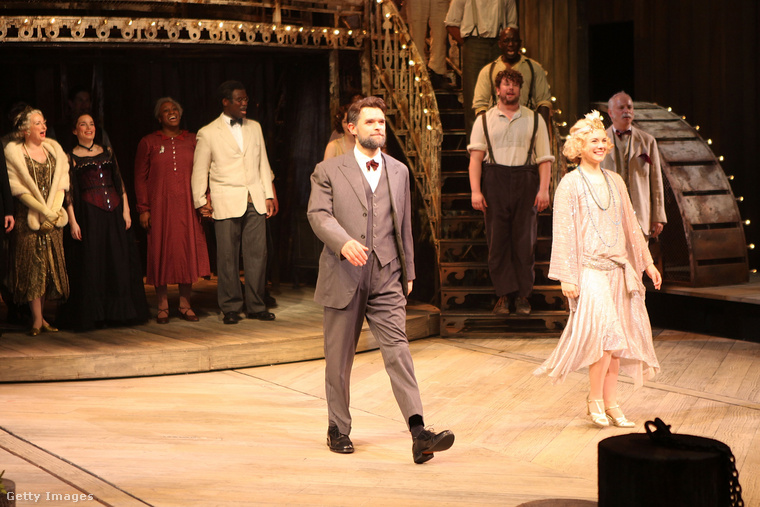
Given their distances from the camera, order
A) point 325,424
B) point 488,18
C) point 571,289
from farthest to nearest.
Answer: point 488,18, point 325,424, point 571,289

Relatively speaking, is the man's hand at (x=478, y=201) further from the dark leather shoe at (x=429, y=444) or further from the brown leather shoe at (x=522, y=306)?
the dark leather shoe at (x=429, y=444)

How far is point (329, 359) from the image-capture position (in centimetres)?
518

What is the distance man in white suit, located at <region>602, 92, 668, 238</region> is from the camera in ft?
27.7

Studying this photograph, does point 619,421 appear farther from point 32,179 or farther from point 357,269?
point 32,179

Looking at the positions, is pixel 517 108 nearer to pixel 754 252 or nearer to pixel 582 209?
pixel 582 209

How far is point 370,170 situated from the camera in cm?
516

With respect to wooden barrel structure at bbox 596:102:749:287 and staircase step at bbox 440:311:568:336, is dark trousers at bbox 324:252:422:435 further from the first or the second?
wooden barrel structure at bbox 596:102:749:287

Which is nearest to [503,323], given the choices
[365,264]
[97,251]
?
[97,251]

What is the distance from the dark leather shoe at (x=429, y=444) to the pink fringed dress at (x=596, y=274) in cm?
111

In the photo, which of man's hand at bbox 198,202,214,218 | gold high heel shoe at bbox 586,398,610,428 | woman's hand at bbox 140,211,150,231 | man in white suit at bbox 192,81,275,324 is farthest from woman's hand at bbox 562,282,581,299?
woman's hand at bbox 140,211,150,231

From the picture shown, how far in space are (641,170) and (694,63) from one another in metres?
3.13

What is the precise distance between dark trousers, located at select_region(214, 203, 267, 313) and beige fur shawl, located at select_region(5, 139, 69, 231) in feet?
4.10

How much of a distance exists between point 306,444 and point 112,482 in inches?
42.7

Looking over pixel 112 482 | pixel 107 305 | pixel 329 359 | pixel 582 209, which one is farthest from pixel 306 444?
pixel 107 305
